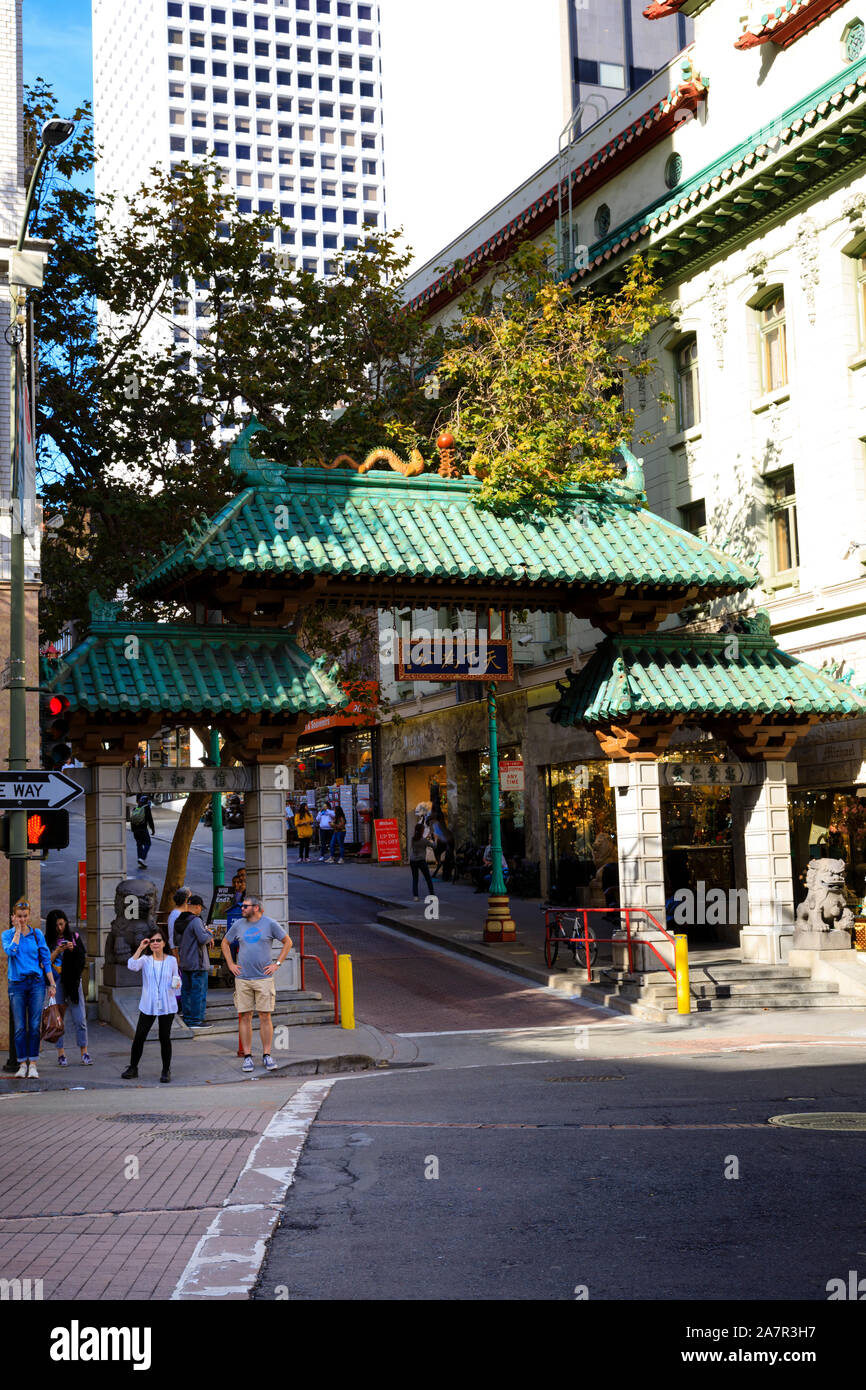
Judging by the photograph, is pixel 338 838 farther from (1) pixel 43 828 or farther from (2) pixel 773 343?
(1) pixel 43 828

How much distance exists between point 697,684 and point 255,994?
8.92m

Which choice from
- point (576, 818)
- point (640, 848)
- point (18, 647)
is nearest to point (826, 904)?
point (640, 848)

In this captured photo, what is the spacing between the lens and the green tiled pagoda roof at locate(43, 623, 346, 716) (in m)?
19.2

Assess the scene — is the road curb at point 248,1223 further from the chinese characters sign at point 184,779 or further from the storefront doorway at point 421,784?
the storefront doorway at point 421,784

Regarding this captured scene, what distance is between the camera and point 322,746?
60531 mm

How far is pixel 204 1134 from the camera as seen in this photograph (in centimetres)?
1187

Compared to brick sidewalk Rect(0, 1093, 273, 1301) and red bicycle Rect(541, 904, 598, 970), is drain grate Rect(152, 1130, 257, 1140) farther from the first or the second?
red bicycle Rect(541, 904, 598, 970)

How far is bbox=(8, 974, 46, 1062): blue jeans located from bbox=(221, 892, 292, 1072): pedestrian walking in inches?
88.0

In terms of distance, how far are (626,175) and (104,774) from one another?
2123cm

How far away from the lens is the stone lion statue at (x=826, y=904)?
891 inches

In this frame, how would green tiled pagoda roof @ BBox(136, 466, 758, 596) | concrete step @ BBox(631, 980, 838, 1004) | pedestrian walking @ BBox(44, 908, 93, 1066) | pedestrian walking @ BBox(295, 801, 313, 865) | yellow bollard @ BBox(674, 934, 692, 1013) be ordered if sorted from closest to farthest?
pedestrian walking @ BBox(44, 908, 93, 1066) → green tiled pagoda roof @ BBox(136, 466, 758, 596) → yellow bollard @ BBox(674, 934, 692, 1013) → concrete step @ BBox(631, 980, 838, 1004) → pedestrian walking @ BBox(295, 801, 313, 865)

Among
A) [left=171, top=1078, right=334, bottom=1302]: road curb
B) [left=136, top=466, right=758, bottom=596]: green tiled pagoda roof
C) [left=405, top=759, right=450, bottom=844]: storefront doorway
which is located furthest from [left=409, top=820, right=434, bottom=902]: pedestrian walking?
[left=171, top=1078, right=334, bottom=1302]: road curb

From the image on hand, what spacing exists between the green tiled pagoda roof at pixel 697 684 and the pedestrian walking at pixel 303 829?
94.9 ft
